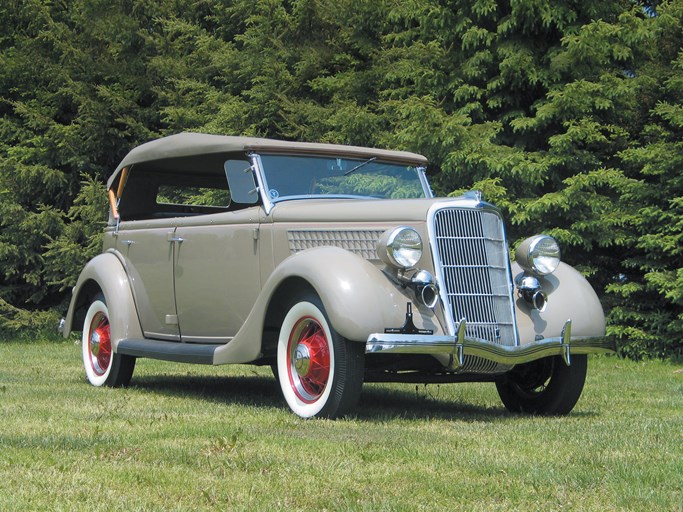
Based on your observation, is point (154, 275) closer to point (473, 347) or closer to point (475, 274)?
point (475, 274)

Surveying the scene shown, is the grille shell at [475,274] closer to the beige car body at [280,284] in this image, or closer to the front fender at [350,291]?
the beige car body at [280,284]

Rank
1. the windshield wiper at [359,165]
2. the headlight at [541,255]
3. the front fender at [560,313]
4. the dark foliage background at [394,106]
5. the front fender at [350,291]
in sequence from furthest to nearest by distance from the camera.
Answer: the dark foliage background at [394,106]
the windshield wiper at [359,165]
the headlight at [541,255]
the front fender at [560,313]
the front fender at [350,291]

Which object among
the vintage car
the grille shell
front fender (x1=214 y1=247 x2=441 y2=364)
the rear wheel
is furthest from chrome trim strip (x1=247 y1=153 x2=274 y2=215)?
the rear wheel

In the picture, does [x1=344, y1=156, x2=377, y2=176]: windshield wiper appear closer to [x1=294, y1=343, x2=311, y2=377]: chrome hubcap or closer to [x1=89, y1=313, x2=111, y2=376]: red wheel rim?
[x1=294, y1=343, x2=311, y2=377]: chrome hubcap

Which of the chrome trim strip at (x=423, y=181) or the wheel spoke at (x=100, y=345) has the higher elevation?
the chrome trim strip at (x=423, y=181)

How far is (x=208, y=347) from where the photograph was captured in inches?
297

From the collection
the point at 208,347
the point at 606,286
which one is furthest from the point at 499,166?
the point at 208,347

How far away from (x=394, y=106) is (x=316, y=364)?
817 cm

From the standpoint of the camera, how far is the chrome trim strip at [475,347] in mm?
6078

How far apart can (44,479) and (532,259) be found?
3848 millimetres

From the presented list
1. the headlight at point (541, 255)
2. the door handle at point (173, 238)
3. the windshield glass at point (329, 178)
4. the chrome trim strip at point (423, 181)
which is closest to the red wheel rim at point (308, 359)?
the windshield glass at point (329, 178)

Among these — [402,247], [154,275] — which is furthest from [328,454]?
[154,275]

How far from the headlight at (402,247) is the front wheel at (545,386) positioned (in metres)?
1.51

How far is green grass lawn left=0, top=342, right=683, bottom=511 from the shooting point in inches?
162
